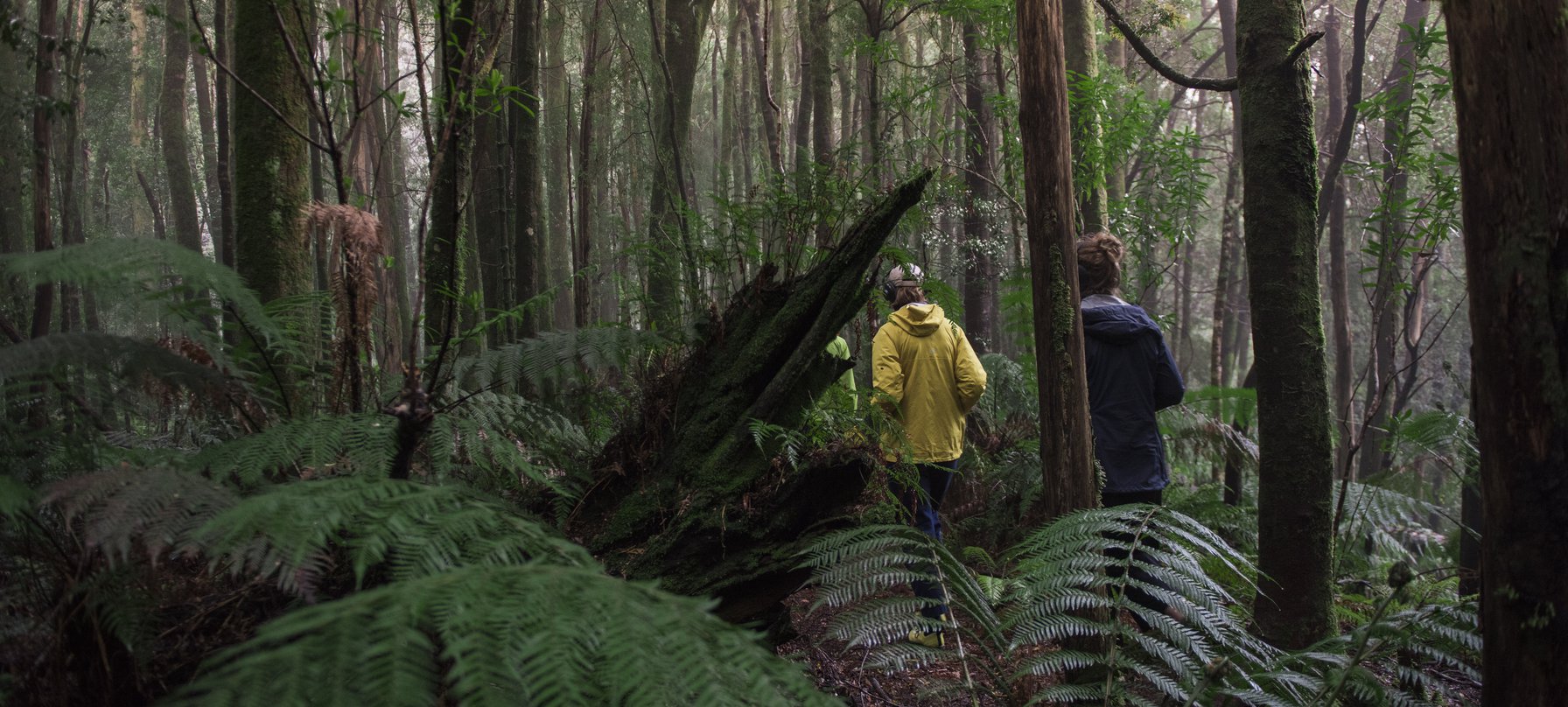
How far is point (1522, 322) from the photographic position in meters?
1.93

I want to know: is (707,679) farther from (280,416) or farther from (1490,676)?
(1490,676)

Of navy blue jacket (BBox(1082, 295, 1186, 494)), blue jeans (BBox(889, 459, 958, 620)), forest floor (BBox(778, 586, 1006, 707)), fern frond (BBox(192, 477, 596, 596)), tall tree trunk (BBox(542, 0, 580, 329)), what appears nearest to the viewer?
fern frond (BBox(192, 477, 596, 596))

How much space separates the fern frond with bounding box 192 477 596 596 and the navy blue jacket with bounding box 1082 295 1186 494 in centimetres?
325

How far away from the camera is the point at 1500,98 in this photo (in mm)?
1946

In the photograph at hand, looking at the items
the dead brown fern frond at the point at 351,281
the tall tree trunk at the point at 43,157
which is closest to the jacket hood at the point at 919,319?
the dead brown fern frond at the point at 351,281

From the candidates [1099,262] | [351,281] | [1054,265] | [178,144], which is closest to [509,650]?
[351,281]

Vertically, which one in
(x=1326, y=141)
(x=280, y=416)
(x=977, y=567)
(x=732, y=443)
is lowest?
(x=977, y=567)

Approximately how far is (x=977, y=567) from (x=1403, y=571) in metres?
3.67

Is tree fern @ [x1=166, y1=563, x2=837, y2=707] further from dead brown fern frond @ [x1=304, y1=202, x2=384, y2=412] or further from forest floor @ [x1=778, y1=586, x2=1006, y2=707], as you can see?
forest floor @ [x1=778, y1=586, x2=1006, y2=707]

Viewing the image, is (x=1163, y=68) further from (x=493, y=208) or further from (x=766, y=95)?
(x=493, y=208)

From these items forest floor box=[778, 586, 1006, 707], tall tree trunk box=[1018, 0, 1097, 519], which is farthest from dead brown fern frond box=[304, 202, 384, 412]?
tall tree trunk box=[1018, 0, 1097, 519]

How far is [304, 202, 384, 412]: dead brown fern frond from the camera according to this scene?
Result: 2.25 meters

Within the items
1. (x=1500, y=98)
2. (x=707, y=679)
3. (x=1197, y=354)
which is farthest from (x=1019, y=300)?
(x=1197, y=354)

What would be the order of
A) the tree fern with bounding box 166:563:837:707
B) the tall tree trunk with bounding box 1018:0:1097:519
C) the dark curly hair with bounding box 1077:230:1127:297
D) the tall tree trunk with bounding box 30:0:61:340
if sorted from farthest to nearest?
1. the tall tree trunk with bounding box 30:0:61:340
2. the dark curly hair with bounding box 1077:230:1127:297
3. the tall tree trunk with bounding box 1018:0:1097:519
4. the tree fern with bounding box 166:563:837:707
